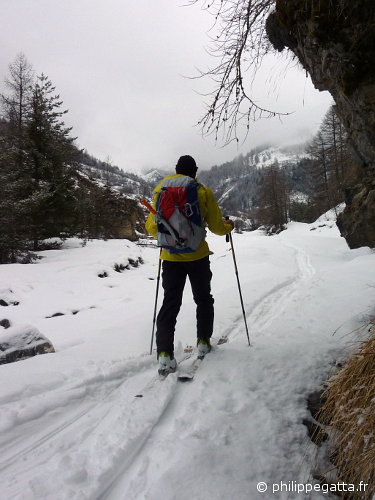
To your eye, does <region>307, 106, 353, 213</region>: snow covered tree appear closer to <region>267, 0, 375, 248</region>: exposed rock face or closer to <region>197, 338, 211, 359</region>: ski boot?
<region>267, 0, 375, 248</region>: exposed rock face

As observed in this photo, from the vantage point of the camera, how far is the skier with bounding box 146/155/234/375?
3.16 m

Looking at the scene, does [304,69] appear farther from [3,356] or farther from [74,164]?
[74,164]

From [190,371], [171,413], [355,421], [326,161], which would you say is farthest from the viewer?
[326,161]

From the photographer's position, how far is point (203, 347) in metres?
3.39

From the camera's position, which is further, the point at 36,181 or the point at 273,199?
the point at 273,199

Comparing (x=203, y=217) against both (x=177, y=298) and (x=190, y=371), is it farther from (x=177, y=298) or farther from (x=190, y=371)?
(x=190, y=371)

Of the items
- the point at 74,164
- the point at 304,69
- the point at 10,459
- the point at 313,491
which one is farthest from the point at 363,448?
the point at 74,164

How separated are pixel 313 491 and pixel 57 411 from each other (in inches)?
83.2

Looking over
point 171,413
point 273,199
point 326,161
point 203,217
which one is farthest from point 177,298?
point 273,199

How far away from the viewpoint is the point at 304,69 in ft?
12.9

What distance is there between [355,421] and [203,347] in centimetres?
198

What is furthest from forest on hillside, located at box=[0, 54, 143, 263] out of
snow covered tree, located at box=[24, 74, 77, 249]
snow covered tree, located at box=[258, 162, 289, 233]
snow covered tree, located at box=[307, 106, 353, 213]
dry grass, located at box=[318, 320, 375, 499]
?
snow covered tree, located at box=[258, 162, 289, 233]

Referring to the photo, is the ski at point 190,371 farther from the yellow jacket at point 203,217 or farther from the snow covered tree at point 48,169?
the snow covered tree at point 48,169

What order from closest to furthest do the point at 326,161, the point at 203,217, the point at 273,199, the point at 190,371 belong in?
the point at 190,371, the point at 203,217, the point at 326,161, the point at 273,199
